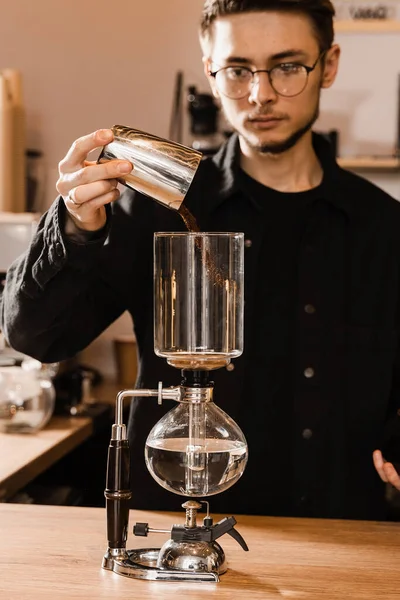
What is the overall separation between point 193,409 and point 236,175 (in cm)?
77

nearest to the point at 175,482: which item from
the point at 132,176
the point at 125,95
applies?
the point at 132,176

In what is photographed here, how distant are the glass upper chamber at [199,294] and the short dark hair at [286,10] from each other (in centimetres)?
75

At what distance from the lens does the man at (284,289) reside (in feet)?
6.25

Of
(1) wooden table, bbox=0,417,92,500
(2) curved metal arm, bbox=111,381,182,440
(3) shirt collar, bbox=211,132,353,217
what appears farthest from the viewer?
(1) wooden table, bbox=0,417,92,500

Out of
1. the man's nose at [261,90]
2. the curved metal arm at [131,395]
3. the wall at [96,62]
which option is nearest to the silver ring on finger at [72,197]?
the curved metal arm at [131,395]

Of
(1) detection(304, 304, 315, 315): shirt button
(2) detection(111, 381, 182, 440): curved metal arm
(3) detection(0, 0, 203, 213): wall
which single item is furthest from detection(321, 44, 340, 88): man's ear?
(3) detection(0, 0, 203, 213): wall

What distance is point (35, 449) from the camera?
252 centimetres

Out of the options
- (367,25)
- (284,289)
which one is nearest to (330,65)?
(284,289)

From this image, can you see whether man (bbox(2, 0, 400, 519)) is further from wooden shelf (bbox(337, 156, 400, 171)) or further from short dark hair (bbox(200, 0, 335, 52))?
wooden shelf (bbox(337, 156, 400, 171))

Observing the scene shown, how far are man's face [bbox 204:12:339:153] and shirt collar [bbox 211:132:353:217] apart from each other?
0.09 m

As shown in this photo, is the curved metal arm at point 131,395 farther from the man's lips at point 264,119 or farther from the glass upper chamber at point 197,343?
the man's lips at point 264,119

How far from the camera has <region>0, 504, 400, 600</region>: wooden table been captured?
1.28m

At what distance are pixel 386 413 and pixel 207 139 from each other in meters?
2.05

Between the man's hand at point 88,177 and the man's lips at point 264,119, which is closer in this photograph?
the man's hand at point 88,177
